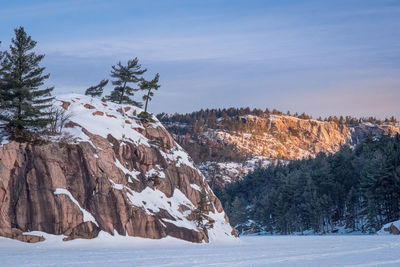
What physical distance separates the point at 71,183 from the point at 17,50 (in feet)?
42.2

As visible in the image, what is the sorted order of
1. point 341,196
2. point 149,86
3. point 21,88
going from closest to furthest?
point 21,88 → point 149,86 → point 341,196

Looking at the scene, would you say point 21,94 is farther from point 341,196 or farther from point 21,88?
point 341,196

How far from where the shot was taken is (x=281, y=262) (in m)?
24.1

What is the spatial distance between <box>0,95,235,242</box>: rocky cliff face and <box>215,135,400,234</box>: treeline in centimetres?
3897

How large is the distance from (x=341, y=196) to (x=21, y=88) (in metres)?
82.1

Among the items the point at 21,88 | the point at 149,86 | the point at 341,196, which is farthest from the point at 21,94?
the point at 341,196

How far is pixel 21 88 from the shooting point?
3762 cm

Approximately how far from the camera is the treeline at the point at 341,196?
79875 millimetres

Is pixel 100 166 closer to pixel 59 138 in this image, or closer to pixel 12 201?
pixel 59 138

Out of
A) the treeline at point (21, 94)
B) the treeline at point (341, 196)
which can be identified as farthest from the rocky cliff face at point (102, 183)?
the treeline at point (341, 196)

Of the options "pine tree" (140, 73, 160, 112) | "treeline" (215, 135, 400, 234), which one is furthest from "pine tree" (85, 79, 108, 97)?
"treeline" (215, 135, 400, 234)

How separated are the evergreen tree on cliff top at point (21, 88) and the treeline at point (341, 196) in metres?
61.1

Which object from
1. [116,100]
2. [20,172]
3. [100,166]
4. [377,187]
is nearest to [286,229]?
[377,187]

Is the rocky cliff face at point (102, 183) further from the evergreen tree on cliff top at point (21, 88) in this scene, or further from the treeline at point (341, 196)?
the treeline at point (341, 196)
